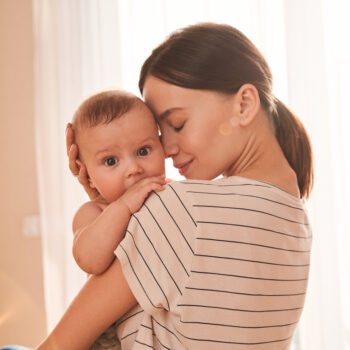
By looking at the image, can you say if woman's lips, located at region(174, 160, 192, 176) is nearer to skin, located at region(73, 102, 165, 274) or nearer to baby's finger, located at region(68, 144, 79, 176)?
skin, located at region(73, 102, 165, 274)

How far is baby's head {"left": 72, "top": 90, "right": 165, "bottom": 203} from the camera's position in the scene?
124cm

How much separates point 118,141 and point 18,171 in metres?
2.20

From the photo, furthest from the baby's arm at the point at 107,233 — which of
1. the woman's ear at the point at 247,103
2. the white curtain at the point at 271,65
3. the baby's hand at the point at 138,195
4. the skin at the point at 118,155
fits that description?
the white curtain at the point at 271,65

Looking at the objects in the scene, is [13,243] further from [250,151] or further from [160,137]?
[250,151]

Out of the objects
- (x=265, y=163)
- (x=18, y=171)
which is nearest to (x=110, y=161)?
(x=265, y=163)

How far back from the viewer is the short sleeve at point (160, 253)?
885mm

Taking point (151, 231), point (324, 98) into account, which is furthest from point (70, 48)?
point (151, 231)

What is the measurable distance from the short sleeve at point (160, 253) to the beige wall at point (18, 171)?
2494 mm

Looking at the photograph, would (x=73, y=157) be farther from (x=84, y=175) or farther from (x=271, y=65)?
(x=271, y=65)

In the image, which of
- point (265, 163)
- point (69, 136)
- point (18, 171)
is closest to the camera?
point (265, 163)

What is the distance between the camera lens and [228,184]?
98cm

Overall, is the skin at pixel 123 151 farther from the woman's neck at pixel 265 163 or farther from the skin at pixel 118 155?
the woman's neck at pixel 265 163

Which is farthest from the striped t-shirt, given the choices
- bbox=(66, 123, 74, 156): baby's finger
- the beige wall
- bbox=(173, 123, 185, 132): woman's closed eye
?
the beige wall

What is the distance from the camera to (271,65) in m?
2.17
